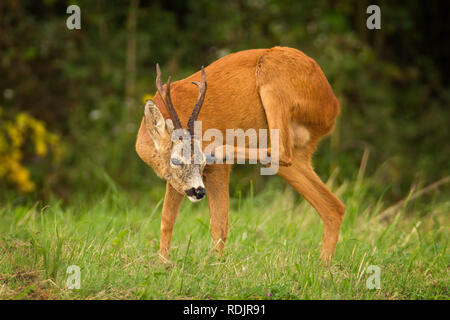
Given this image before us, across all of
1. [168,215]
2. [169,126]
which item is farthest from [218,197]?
[169,126]

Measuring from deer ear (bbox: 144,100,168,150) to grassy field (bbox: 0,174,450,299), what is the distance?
85 centimetres

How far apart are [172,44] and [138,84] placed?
2.95 ft

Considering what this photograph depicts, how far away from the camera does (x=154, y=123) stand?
4.10m

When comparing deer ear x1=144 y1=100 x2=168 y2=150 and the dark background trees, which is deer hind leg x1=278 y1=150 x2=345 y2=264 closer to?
deer ear x1=144 y1=100 x2=168 y2=150

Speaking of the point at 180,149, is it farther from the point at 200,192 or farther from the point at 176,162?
the point at 200,192

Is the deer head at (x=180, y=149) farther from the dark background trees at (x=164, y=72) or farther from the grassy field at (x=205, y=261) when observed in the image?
the dark background trees at (x=164, y=72)

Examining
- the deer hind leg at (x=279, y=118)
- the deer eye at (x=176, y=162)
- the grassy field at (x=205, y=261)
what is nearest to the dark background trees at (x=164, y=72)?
the grassy field at (x=205, y=261)

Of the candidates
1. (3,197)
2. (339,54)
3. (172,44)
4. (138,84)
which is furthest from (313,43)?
(3,197)

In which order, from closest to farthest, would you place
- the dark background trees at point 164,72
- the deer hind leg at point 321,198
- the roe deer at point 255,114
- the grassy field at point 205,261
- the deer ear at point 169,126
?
the grassy field at point 205,261 < the deer ear at point 169,126 < the roe deer at point 255,114 < the deer hind leg at point 321,198 < the dark background trees at point 164,72

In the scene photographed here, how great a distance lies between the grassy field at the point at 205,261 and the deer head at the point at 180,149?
57cm

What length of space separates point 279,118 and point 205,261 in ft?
3.95

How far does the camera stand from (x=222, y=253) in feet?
14.5

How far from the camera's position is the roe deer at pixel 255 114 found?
441 centimetres
